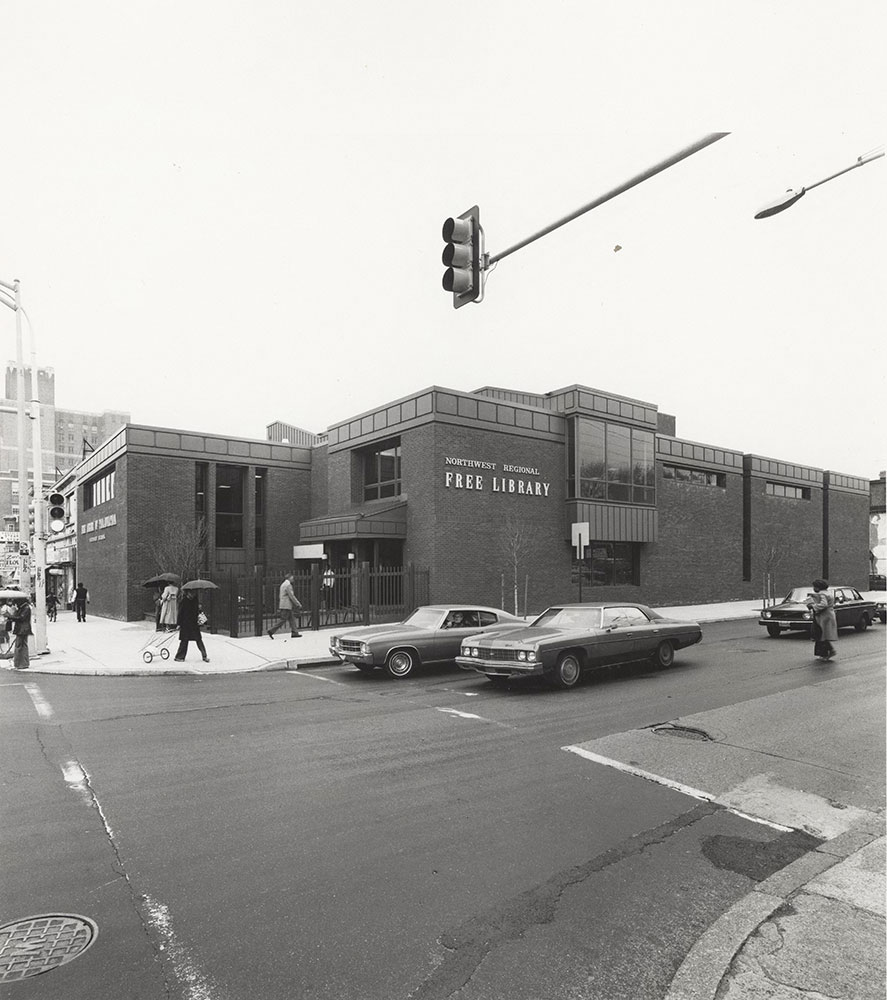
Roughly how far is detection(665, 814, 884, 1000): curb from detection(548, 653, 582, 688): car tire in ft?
18.4

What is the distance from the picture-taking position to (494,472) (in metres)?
23.9

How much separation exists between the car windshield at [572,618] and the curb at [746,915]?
6477mm

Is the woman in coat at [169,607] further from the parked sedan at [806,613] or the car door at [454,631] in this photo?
the parked sedan at [806,613]

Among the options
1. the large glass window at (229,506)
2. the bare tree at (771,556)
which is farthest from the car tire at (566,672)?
the bare tree at (771,556)

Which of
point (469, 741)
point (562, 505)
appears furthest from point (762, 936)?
point (562, 505)

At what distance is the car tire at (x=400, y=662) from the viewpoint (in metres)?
11.8

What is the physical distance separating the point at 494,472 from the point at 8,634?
15.0 meters

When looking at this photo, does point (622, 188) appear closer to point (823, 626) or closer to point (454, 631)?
point (454, 631)

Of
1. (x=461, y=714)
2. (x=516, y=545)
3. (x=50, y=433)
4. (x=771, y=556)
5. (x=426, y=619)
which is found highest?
(x=50, y=433)

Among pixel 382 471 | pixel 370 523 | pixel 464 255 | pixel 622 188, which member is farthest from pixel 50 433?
pixel 622 188

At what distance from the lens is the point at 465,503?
2314cm

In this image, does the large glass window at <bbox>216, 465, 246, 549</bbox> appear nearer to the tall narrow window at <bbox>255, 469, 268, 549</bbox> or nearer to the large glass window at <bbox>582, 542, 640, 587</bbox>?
the tall narrow window at <bbox>255, 469, 268, 549</bbox>

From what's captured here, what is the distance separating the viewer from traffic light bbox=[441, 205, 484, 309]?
20.8ft

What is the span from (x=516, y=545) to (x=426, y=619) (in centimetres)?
1062
